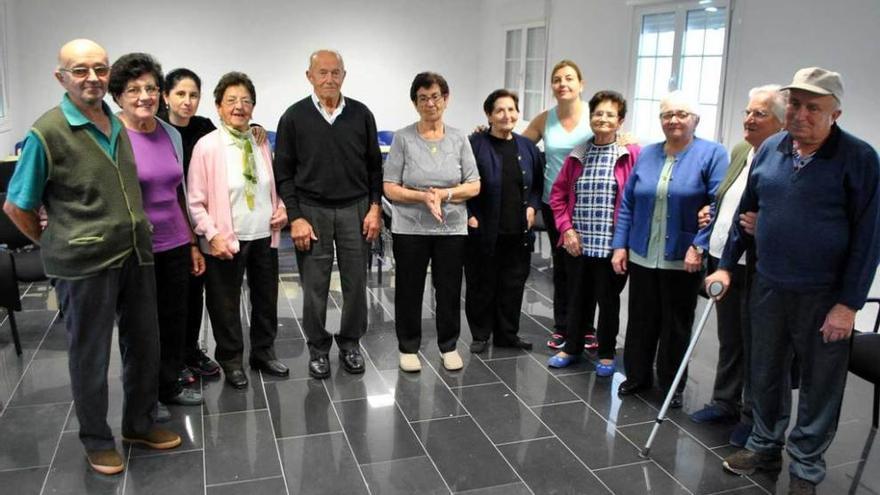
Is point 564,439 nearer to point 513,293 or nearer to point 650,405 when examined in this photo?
point 650,405

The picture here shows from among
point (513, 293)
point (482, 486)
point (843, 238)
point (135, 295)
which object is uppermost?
point (843, 238)

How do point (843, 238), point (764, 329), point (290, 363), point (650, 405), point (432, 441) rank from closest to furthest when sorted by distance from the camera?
1. point (843, 238)
2. point (764, 329)
3. point (432, 441)
4. point (650, 405)
5. point (290, 363)

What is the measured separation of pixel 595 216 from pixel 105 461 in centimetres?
243

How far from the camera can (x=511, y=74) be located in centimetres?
891

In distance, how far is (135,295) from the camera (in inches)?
104

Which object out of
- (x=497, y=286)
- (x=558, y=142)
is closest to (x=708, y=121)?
(x=558, y=142)

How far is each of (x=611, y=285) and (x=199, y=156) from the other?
2.11 metres

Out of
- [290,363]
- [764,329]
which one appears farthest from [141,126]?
[764,329]

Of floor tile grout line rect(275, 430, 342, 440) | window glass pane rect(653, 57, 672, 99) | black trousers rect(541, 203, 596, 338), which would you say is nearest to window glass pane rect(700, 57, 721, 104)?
window glass pane rect(653, 57, 672, 99)

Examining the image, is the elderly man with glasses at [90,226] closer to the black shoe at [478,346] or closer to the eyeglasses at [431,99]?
the eyeglasses at [431,99]

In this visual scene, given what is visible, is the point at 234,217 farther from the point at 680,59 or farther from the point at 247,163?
the point at 680,59

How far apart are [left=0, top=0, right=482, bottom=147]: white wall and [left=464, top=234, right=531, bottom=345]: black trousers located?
17.9 ft

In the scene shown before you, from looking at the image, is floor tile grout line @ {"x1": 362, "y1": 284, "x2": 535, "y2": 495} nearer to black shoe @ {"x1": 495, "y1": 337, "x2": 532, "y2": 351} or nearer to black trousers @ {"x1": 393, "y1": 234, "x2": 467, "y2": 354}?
black trousers @ {"x1": 393, "y1": 234, "x2": 467, "y2": 354}

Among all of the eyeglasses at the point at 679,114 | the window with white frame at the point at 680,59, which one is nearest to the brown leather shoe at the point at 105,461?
the eyeglasses at the point at 679,114
